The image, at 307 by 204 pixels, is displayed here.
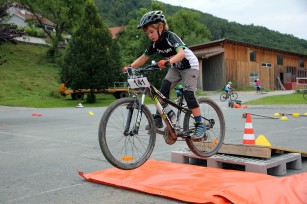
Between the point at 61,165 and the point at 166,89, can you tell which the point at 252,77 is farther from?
the point at 166,89

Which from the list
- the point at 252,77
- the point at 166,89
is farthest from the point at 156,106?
the point at 252,77

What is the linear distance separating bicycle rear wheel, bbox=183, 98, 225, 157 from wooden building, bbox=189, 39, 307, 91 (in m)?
35.4

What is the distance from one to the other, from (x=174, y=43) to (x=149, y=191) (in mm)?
1960

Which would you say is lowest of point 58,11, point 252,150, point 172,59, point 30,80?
point 252,150

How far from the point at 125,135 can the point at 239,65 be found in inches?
1619

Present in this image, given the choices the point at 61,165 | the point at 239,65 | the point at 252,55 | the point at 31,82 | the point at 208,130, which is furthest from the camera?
the point at 252,55

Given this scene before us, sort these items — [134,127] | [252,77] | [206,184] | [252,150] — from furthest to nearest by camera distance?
[252,77], [252,150], [134,127], [206,184]

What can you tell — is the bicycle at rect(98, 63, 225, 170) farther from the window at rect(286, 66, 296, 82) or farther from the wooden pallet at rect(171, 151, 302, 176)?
the window at rect(286, 66, 296, 82)

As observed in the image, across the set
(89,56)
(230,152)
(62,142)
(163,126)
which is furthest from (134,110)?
(89,56)

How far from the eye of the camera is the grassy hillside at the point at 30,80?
106ft

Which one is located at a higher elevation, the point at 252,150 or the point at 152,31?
the point at 152,31

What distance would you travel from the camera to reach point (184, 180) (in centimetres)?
450

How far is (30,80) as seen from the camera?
43656 millimetres

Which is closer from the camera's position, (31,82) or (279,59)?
(31,82)
